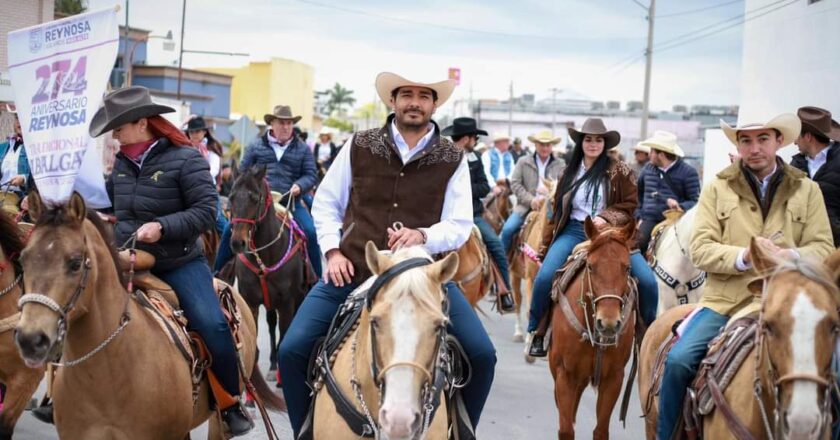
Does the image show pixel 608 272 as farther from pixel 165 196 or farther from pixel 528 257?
pixel 528 257

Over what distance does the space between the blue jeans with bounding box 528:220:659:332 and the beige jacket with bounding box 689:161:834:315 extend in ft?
7.83

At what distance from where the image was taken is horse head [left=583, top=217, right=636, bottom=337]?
716 cm

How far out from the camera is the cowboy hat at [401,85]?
17.6 ft

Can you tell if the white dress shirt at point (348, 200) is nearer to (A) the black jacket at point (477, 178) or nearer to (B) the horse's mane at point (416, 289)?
(B) the horse's mane at point (416, 289)

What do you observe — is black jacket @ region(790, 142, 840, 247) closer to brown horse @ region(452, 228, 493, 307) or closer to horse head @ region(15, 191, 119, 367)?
brown horse @ region(452, 228, 493, 307)

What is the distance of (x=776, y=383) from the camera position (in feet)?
13.4

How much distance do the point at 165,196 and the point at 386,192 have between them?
1466mm

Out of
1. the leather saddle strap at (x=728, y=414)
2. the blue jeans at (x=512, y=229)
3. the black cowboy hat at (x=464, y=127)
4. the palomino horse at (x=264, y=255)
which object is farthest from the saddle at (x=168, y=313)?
the blue jeans at (x=512, y=229)

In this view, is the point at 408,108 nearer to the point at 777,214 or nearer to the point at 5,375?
the point at 777,214

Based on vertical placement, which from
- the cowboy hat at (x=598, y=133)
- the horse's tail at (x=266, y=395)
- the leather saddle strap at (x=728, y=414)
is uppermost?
the cowboy hat at (x=598, y=133)

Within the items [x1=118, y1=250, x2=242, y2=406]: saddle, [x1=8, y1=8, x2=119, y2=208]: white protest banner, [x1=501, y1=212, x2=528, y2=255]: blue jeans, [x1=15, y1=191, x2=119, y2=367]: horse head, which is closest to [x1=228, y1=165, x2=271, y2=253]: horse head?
[x1=118, y1=250, x2=242, y2=406]: saddle

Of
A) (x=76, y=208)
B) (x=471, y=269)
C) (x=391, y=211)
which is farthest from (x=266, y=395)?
(x=471, y=269)

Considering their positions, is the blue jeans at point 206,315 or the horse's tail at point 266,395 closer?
the blue jeans at point 206,315

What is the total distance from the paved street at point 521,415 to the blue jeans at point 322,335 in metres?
3.04
